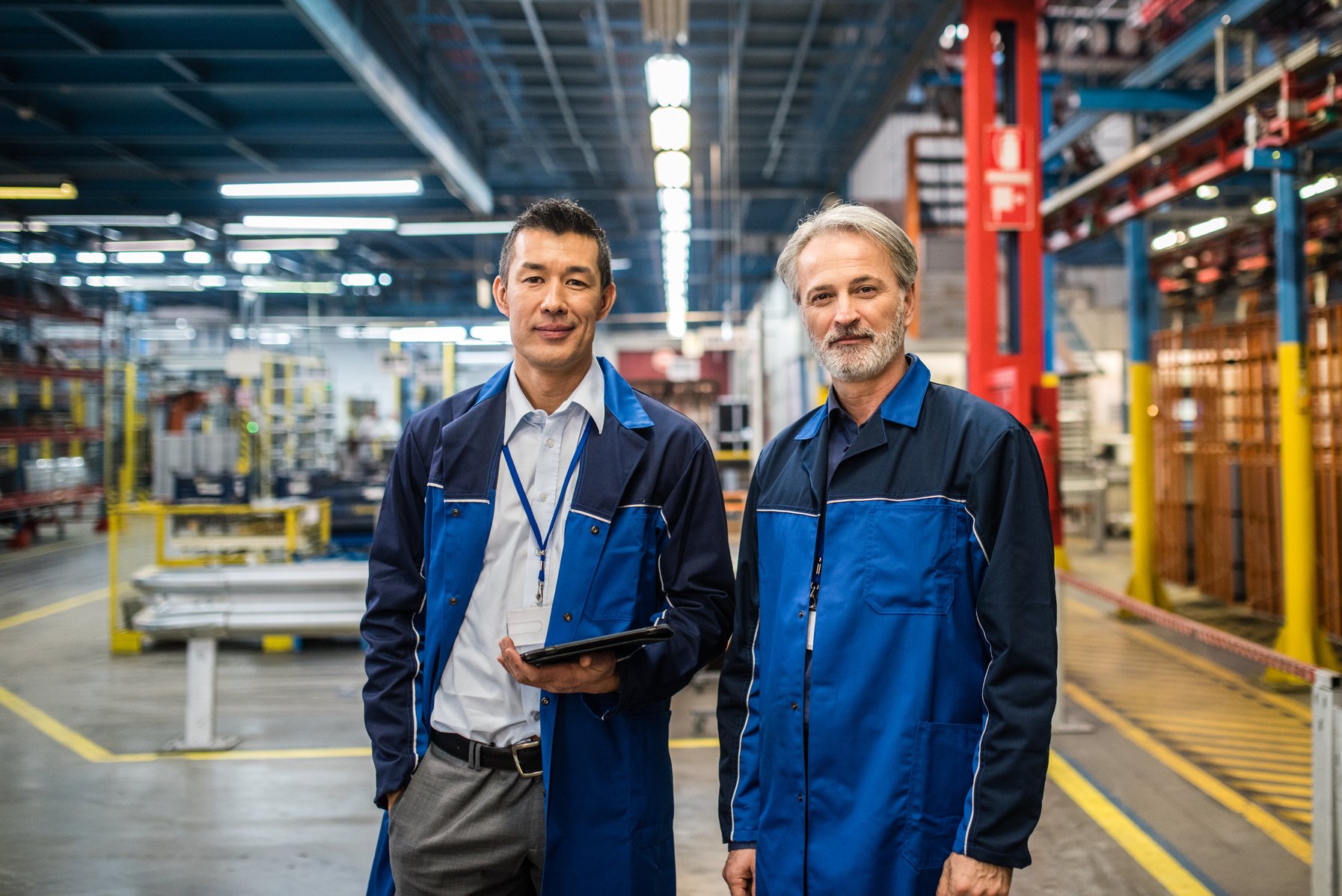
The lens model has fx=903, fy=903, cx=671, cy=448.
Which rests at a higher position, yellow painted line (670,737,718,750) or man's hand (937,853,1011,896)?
man's hand (937,853,1011,896)

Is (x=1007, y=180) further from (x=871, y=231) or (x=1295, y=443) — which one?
(x=871, y=231)

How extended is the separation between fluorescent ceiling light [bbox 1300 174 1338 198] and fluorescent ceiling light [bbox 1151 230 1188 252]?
2280mm

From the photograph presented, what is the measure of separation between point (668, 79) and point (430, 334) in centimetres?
1549

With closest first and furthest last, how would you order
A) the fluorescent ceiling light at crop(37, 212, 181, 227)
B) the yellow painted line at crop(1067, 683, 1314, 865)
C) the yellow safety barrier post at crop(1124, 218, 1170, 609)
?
1. the yellow painted line at crop(1067, 683, 1314, 865)
2. the yellow safety barrier post at crop(1124, 218, 1170, 609)
3. the fluorescent ceiling light at crop(37, 212, 181, 227)

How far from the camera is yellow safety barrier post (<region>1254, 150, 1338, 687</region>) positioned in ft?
21.5

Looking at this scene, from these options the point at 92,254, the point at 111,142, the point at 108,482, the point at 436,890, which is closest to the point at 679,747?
the point at 436,890

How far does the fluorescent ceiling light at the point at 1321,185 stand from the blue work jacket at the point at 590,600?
7.19m

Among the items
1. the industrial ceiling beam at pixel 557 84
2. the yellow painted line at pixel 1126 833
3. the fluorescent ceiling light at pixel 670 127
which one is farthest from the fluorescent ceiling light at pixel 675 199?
the yellow painted line at pixel 1126 833

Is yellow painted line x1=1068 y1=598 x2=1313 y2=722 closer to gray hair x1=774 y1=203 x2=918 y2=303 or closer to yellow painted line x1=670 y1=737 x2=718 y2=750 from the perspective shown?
yellow painted line x1=670 y1=737 x2=718 y2=750

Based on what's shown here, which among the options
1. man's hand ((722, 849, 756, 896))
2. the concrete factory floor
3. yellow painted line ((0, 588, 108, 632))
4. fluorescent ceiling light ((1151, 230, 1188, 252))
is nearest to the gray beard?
man's hand ((722, 849, 756, 896))

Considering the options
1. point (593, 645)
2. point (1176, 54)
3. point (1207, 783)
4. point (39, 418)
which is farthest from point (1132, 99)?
point (39, 418)

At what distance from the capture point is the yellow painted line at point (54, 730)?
5424mm

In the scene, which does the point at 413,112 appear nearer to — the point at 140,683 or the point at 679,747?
the point at 140,683

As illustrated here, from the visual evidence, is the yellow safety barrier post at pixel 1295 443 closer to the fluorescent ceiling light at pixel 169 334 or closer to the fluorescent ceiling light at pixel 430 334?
the fluorescent ceiling light at pixel 430 334
